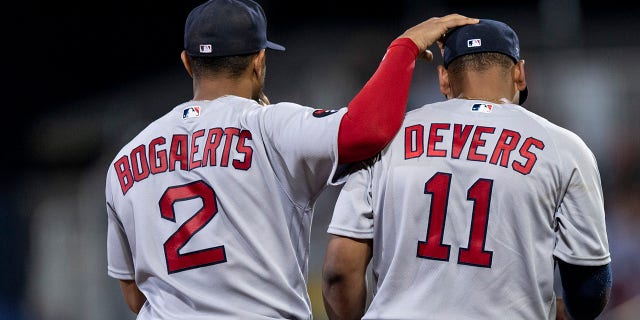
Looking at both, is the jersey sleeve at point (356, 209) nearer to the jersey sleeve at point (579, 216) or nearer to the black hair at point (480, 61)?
the black hair at point (480, 61)

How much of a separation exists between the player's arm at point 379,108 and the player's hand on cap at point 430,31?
0.07 feet

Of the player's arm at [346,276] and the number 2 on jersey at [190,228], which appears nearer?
the number 2 on jersey at [190,228]

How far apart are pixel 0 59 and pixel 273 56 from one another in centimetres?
295

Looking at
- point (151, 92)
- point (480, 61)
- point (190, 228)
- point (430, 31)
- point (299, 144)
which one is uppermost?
point (430, 31)

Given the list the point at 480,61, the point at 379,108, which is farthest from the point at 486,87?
the point at 379,108

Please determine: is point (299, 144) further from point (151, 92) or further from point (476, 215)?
point (151, 92)

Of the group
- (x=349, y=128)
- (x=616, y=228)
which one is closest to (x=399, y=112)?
(x=349, y=128)

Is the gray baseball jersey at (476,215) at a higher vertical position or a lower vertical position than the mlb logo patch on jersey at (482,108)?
lower

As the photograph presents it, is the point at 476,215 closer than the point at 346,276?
Yes

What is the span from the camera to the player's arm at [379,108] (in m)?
2.76

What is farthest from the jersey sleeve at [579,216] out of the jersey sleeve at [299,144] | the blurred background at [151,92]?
the blurred background at [151,92]

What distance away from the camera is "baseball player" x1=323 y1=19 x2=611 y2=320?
281 cm

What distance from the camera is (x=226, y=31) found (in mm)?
3023

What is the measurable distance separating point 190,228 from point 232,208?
15cm
